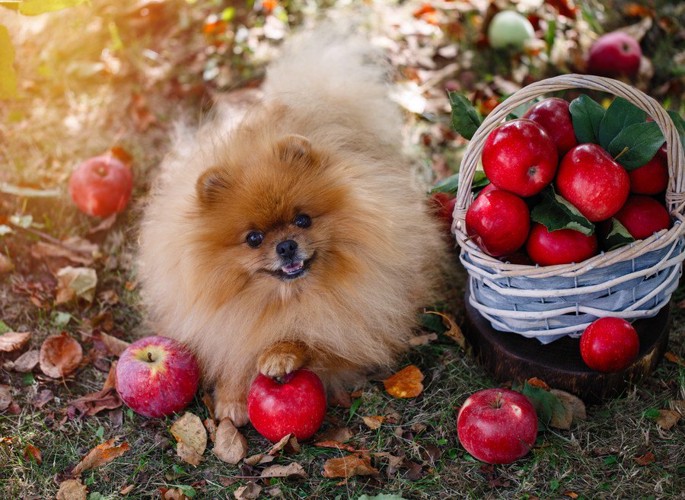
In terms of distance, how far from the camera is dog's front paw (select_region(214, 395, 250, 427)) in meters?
2.83

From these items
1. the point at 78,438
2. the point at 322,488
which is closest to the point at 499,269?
the point at 322,488

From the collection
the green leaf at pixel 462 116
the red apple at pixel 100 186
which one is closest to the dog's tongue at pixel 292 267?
the green leaf at pixel 462 116

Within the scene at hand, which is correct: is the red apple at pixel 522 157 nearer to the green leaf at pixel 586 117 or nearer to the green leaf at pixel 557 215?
the green leaf at pixel 557 215

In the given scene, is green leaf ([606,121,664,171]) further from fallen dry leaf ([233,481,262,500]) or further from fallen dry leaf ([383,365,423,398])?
fallen dry leaf ([233,481,262,500])

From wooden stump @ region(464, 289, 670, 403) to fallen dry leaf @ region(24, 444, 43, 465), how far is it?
6.25 feet

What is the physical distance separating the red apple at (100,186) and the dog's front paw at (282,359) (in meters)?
1.76

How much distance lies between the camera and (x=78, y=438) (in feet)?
9.29

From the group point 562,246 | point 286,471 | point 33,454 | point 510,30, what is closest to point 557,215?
point 562,246

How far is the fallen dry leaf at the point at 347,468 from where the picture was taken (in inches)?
99.7

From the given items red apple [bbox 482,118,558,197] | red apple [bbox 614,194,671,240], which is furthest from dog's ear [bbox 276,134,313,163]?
red apple [bbox 614,194,671,240]

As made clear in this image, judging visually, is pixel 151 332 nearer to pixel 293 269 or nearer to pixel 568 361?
pixel 293 269

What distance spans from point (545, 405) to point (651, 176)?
964 millimetres

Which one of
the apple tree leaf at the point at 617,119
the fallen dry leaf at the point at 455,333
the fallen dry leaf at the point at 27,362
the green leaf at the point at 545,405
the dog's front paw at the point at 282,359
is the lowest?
the fallen dry leaf at the point at 27,362

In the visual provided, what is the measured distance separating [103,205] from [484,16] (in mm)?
3167
